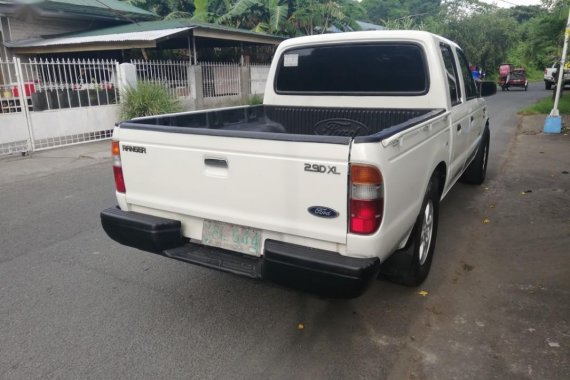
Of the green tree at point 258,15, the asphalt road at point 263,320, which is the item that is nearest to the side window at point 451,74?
the asphalt road at point 263,320

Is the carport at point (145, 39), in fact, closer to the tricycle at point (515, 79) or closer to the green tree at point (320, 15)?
the green tree at point (320, 15)

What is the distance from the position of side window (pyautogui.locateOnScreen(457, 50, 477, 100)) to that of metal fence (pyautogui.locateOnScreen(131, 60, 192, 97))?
9034 mm

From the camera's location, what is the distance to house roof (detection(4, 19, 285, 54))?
1299 cm

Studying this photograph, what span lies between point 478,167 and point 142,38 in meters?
9.79

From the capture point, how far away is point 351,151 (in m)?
2.32

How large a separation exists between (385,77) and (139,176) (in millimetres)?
2398

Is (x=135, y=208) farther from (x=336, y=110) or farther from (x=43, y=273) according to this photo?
(x=336, y=110)

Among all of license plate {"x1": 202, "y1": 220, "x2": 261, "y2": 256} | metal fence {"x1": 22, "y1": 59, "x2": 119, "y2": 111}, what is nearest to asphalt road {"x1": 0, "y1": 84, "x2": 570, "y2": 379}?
license plate {"x1": 202, "y1": 220, "x2": 261, "y2": 256}


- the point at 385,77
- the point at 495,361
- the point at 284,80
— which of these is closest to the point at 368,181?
the point at 495,361

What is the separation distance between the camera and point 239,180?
2686 mm

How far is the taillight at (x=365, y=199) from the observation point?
7.63ft

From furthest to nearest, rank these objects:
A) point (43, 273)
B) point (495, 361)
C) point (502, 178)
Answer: point (502, 178)
point (43, 273)
point (495, 361)

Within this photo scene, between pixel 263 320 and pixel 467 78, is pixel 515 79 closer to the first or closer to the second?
pixel 467 78

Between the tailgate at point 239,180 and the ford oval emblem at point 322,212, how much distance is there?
16 millimetres
